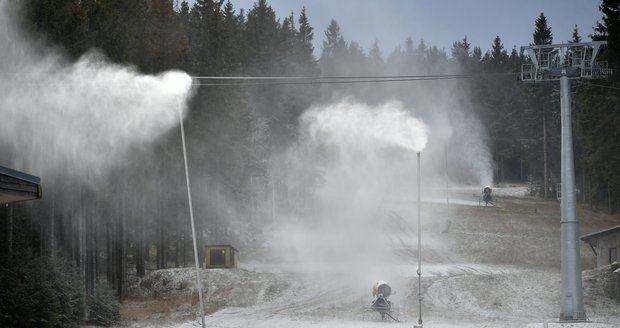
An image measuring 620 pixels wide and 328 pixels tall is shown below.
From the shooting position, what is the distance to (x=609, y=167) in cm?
6844

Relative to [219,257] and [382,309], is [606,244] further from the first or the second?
[219,257]

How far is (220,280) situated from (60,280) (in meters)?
22.1

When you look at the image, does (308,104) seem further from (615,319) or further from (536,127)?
(615,319)

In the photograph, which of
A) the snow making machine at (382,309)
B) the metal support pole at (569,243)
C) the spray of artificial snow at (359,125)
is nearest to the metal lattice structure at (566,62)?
the metal support pole at (569,243)

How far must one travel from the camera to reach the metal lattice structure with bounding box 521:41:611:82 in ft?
Result: 131

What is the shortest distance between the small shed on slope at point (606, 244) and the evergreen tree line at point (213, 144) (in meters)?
10.8

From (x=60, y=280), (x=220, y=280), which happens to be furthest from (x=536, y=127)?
(x=60, y=280)

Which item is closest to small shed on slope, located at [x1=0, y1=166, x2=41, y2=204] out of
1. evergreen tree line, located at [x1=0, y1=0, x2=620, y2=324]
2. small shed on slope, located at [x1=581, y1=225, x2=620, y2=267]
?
evergreen tree line, located at [x1=0, y1=0, x2=620, y2=324]

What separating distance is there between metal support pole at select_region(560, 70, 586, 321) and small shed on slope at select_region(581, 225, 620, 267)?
1746cm

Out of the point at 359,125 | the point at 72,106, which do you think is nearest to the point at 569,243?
the point at 72,106

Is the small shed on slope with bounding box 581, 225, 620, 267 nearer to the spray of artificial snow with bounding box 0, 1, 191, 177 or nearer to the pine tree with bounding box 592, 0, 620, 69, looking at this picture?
the pine tree with bounding box 592, 0, 620, 69

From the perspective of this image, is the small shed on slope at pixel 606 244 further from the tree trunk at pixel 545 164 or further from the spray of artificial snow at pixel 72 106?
the tree trunk at pixel 545 164

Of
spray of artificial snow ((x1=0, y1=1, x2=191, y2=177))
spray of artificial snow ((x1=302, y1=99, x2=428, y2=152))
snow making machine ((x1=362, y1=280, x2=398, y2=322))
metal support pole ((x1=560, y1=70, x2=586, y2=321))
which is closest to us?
spray of artificial snow ((x1=0, y1=1, x2=191, y2=177))

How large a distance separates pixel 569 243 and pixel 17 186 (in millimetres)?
27601
